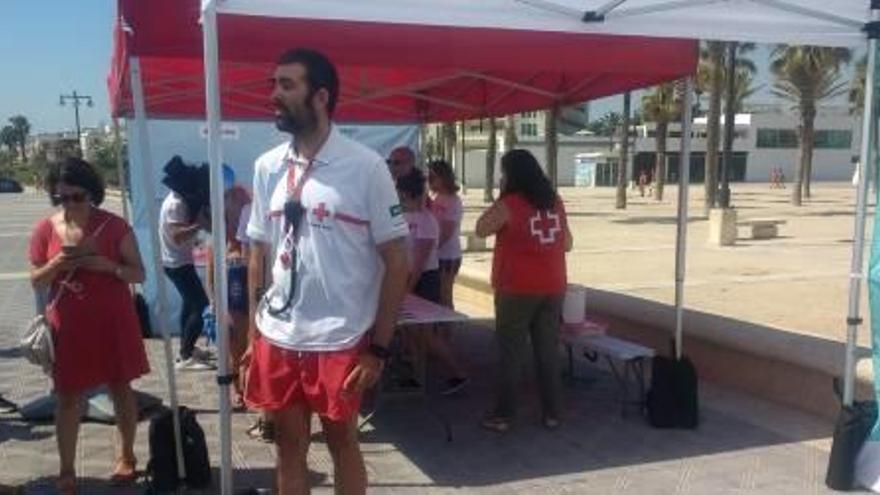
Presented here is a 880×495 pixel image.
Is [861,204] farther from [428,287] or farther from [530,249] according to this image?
[428,287]

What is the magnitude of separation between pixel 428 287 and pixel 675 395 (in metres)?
2.04

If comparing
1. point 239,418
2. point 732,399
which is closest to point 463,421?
point 239,418


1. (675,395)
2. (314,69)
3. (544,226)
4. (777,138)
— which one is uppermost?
(314,69)

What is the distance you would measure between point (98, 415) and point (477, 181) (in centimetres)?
7132

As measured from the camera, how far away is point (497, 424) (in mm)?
5918

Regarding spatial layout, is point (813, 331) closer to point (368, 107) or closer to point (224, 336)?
point (368, 107)

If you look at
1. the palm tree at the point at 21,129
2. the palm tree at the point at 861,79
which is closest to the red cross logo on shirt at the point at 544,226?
the palm tree at the point at 861,79

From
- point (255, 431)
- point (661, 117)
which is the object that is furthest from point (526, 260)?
point (661, 117)

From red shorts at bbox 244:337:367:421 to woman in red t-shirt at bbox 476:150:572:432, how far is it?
2458 millimetres

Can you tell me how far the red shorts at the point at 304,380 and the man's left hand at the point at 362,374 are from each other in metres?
0.02

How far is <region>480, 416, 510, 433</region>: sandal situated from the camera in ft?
19.3

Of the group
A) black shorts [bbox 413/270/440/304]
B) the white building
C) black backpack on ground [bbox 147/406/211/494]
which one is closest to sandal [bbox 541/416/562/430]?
black shorts [bbox 413/270/440/304]

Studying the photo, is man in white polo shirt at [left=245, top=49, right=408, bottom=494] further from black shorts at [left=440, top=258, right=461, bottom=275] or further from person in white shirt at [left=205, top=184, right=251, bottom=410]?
black shorts at [left=440, top=258, right=461, bottom=275]

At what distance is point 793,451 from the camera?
5.46 meters
